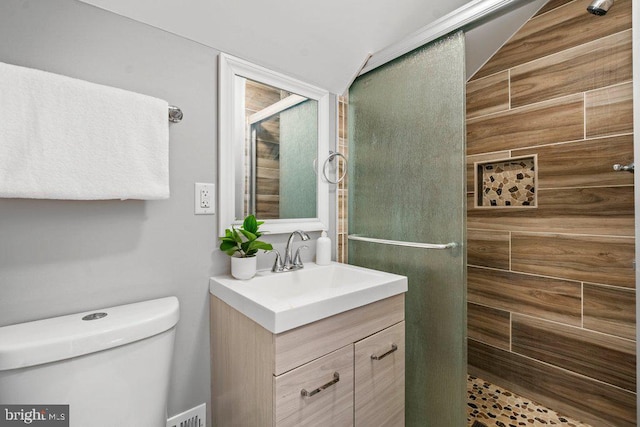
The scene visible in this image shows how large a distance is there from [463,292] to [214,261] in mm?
995

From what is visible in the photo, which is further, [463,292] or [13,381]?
[463,292]

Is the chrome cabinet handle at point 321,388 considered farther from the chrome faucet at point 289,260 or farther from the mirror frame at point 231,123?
the mirror frame at point 231,123

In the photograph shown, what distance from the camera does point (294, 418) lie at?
2.70 feet

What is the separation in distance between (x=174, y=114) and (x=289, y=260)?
29.1 inches

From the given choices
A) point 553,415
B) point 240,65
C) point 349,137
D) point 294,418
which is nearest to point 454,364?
point 294,418

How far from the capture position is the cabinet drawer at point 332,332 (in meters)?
0.80

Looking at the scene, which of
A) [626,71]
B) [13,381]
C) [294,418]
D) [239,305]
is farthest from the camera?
[626,71]

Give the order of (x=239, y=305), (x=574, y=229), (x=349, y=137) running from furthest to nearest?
1. (x=349, y=137)
2. (x=574, y=229)
3. (x=239, y=305)

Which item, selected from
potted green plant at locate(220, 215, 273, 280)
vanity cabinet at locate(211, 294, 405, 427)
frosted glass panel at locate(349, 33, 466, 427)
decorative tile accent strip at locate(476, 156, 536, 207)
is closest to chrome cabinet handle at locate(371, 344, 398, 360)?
vanity cabinet at locate(211, 294, 405, 427)

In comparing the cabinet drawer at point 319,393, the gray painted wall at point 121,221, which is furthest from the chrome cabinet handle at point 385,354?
the gray painted wall at point 121,221

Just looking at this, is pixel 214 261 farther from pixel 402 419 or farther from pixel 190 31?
pixel 402 419

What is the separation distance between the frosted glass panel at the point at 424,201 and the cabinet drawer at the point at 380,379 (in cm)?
20

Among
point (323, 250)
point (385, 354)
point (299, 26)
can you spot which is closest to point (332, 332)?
point (385, 354)

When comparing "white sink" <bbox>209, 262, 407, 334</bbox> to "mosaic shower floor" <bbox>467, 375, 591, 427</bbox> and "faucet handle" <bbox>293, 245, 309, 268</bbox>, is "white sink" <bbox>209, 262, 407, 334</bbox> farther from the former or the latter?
"mosaic shower floor" <bbox>467, 375, 591, 427</bbox>
